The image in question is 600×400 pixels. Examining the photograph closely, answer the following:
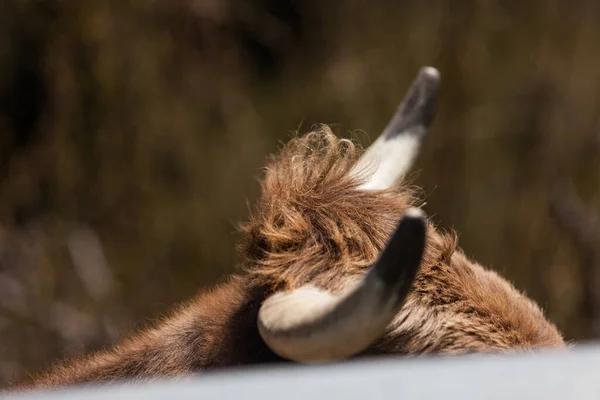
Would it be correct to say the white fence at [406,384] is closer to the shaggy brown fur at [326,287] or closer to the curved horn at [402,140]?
the shaggy brown fur at [326,287]

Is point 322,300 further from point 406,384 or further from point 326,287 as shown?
point 406,384

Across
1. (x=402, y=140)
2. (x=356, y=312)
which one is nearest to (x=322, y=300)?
(x=356, y=312)

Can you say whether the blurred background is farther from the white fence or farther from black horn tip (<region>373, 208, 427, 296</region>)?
the white fence

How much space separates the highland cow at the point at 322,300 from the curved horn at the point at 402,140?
2cm

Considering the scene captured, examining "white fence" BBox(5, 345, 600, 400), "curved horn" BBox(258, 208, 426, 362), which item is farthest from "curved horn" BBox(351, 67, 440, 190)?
"white fence" BBox(5, 345, 600, 400)

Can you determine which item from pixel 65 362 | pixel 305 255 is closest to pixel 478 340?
pixel 305 255

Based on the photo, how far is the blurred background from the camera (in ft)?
28.1

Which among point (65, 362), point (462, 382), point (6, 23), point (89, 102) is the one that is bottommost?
point (65, 362)

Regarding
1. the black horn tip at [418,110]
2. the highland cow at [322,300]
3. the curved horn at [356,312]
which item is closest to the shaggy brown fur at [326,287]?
the highland cow at [322,300]

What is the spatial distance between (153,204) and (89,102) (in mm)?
1191

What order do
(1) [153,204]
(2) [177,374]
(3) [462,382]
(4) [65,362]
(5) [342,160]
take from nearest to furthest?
(3) [462,382] < (2) [177,374] < (5) [342,160] < (4) [65,362] < (1) [153,204]

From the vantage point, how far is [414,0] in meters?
9.23

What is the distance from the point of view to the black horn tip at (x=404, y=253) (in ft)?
6.91

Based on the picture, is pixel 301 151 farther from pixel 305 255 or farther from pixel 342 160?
pixel 305 255
